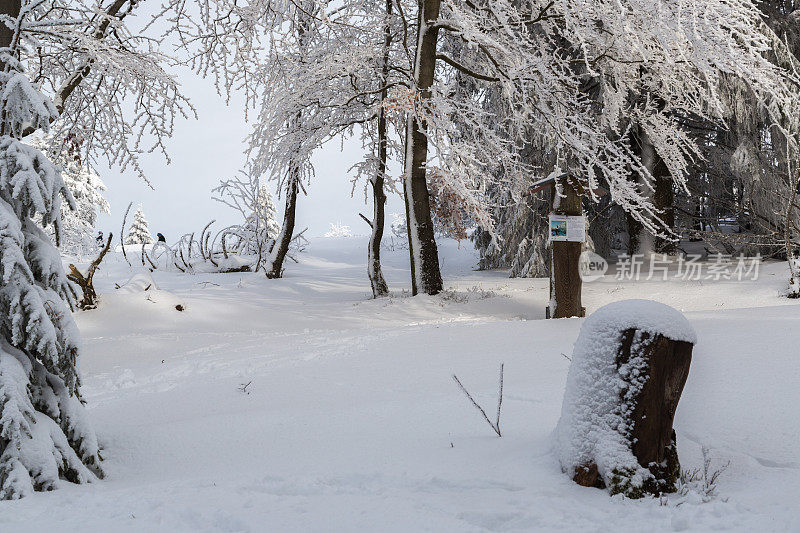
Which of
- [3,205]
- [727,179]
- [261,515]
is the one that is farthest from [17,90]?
[727,179]

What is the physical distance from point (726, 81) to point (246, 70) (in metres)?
9.37

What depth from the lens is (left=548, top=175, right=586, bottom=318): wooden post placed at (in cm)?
785

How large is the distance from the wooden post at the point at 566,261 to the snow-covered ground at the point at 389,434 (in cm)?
167

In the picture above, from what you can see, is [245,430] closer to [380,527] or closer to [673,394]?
[380,527]

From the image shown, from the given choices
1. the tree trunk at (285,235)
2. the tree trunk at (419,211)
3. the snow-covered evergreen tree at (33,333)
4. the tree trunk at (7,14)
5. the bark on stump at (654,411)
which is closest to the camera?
the bark on stump at (654,411)

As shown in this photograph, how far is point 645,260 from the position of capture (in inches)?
528

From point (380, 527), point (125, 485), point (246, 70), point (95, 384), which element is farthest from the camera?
point (246, 70)

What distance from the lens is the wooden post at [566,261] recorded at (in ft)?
25.7

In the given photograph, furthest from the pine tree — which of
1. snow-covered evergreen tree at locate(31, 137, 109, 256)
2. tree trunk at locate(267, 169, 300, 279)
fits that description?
tree trunk at locate(267, 169, 300, 279)

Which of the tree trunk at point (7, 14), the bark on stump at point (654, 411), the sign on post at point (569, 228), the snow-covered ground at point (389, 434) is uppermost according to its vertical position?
the tree trunk at point (7, 14)

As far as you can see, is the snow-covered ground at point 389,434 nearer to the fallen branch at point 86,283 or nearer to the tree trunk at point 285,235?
the fallen branch at point 86,283

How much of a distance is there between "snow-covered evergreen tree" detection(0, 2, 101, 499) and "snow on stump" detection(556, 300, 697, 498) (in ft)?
7.93

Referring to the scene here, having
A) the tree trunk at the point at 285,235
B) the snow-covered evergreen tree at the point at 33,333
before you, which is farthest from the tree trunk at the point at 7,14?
the tree trunk at the point at 285,235

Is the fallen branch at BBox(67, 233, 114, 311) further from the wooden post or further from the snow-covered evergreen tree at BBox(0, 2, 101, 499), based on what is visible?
the wooden post
